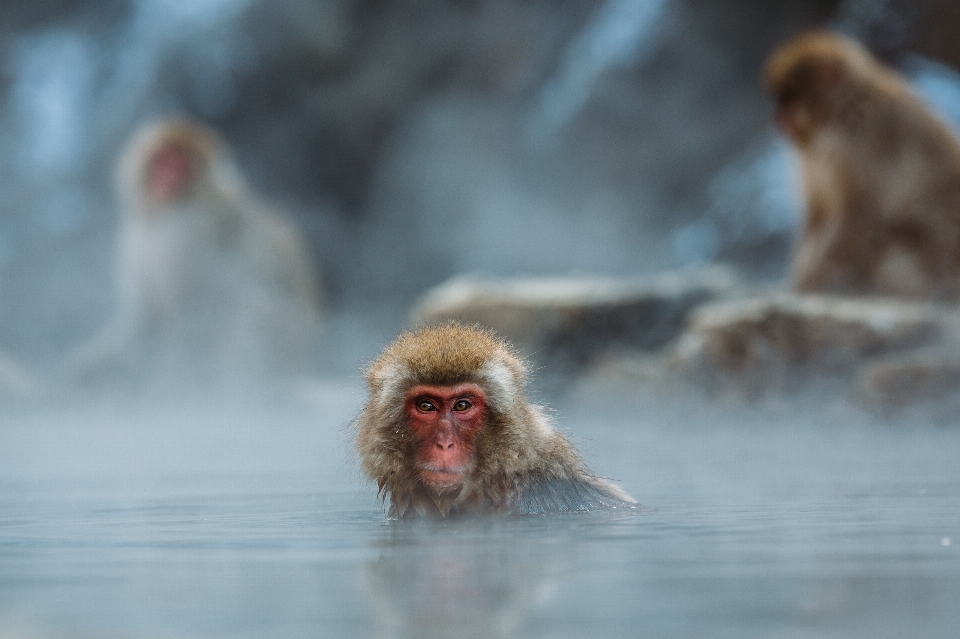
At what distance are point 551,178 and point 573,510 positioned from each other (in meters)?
11.6

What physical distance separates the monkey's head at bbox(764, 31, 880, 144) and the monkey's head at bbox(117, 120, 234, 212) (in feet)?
18.5

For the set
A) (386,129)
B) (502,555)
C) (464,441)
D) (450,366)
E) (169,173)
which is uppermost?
(386,129)

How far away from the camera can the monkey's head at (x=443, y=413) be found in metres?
2.94

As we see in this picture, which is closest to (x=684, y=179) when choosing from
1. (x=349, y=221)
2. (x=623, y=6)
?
(x=623, y=6)

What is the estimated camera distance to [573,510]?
3.00 meters

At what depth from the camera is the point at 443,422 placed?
9.58 ft

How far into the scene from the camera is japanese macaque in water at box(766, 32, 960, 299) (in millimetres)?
8109

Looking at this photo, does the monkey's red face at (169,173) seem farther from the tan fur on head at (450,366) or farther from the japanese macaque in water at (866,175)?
the tan fur on head at (450,366)

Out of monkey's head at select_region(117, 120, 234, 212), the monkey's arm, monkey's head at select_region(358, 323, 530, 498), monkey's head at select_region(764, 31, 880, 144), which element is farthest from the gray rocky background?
monkey's head at select_region(358, 323, 530, 498)

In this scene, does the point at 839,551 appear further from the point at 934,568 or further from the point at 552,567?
the point at 552,567

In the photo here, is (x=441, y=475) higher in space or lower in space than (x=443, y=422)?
lower

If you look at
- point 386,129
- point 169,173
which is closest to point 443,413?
point 169,173

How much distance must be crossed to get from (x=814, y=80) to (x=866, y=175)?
744 millimetres

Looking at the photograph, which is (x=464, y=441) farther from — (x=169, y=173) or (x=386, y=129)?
(x=386, y=129)
